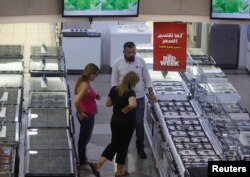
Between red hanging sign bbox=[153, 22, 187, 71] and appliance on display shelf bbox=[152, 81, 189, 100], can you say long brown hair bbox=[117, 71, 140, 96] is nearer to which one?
red hanging sign bbox=[153, 22, 187, 71]

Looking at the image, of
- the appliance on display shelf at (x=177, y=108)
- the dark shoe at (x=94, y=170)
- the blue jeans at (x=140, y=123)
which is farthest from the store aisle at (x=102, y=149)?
the appliance on display shelf at (x=177, y=108)

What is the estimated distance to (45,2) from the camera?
10.1 metres

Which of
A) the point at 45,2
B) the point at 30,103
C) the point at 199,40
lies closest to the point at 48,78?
the point at 30,103

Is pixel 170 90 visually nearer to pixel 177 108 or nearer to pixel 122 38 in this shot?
pixel 177 108

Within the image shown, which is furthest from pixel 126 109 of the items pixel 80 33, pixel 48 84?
pixel 80 33

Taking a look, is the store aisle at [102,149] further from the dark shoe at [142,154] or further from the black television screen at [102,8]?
the black television screen at [102,8]

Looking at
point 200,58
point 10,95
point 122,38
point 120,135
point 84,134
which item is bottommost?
point 84,134

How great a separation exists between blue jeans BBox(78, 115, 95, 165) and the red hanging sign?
4.62 ft

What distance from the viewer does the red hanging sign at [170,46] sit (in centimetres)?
1088

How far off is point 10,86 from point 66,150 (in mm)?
3257

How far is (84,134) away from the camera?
10805mm

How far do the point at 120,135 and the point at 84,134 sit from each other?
77 cm

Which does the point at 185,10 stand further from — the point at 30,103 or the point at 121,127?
the point at 30,103

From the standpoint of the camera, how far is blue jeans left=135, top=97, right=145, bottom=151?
11.2 m
